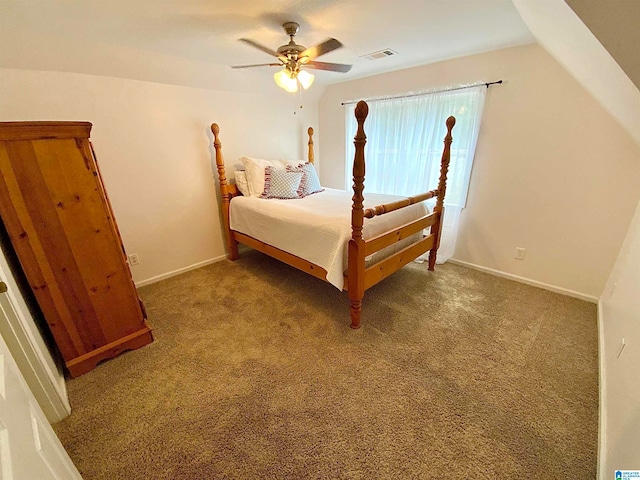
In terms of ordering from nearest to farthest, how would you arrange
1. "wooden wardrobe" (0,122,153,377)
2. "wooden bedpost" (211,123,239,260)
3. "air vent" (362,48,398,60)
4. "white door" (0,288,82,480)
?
"white door" (0,288,82,480), "wooden wardrobe" (0,122,153,377), "air vent" (362,48,398,60), "wooden bedpost" (211,123,239,260)

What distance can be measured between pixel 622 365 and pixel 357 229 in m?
1.44

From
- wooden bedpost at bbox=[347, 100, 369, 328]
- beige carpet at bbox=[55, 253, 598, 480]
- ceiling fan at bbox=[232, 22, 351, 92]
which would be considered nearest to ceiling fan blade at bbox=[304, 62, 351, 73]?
ceiling fan at bbox=[232, 22, 351, 92]

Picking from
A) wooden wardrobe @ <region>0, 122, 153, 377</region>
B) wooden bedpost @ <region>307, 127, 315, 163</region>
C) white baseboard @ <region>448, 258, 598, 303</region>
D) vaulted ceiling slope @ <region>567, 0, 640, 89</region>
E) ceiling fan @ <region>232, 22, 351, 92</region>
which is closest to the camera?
vaulted ceiling slope @ <region>567, 0, 640, 89</region>

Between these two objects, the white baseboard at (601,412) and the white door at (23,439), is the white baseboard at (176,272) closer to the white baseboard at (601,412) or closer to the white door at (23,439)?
the white door at (23,439)

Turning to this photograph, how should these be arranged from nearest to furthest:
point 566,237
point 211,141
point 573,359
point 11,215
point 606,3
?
point 606,3, point 11,215, point 573,359, point 566,237, point 211,141

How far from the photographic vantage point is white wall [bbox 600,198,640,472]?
94 centimetres

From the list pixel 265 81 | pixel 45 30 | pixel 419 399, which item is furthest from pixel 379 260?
pixel 45 30

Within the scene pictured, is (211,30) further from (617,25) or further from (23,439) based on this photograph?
(23,439)

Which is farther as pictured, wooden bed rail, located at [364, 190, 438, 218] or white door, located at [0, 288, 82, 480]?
wooden bed rail, located at [364, 190, 438, 218]

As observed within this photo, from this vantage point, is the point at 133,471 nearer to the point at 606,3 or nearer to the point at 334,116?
the point at 606,3

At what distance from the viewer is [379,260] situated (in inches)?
81.2

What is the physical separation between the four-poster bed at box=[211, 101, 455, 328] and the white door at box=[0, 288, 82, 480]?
1.45 meters

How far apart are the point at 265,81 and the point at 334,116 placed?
1.08 m

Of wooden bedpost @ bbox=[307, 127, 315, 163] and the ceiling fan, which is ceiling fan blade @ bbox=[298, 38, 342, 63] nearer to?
the ceiling fan
